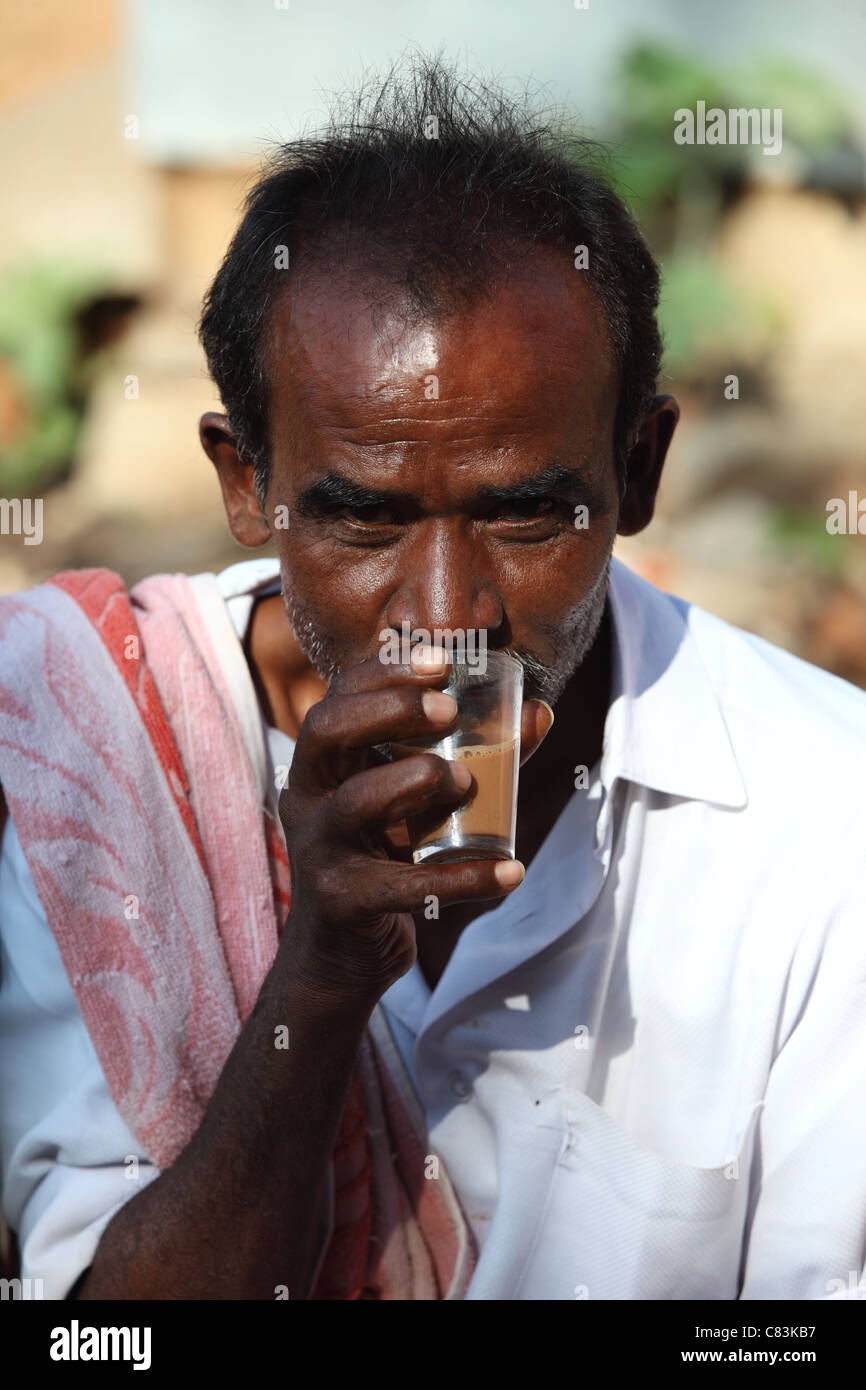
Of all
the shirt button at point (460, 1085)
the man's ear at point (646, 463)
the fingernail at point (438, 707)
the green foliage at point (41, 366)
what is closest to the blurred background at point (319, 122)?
the green foliage at point (41, 366)

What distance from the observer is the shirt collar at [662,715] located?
2740 millimetres

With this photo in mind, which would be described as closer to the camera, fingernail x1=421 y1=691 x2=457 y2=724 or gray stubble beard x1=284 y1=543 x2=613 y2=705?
fingernail x1=421 y1=691 x2=457 y2=724

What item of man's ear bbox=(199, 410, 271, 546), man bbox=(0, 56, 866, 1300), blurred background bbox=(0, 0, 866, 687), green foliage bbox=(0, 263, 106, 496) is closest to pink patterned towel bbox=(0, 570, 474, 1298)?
man bbox=(0, 56, 866, 1300)

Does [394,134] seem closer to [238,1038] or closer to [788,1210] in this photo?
[238,1038]

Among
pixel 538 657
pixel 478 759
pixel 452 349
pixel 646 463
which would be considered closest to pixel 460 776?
pixel 478 759

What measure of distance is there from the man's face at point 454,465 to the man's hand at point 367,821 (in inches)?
10.6

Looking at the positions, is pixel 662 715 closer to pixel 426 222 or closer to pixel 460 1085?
pixel 460 1085

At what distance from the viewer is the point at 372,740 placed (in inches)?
77.8

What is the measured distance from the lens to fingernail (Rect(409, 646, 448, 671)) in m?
1.95

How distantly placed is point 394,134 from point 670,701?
3.82ft

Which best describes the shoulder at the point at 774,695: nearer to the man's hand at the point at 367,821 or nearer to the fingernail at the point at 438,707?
the man's hand at the point at 367,821

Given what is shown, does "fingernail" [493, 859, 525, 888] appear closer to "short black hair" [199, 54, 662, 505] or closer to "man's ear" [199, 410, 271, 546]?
"short black hair" [199, 54, 662, 505]

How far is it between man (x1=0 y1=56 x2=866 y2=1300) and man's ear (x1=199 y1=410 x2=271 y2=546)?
1 cm

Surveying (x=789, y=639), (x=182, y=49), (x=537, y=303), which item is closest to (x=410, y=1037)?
(x=537, y=303)
